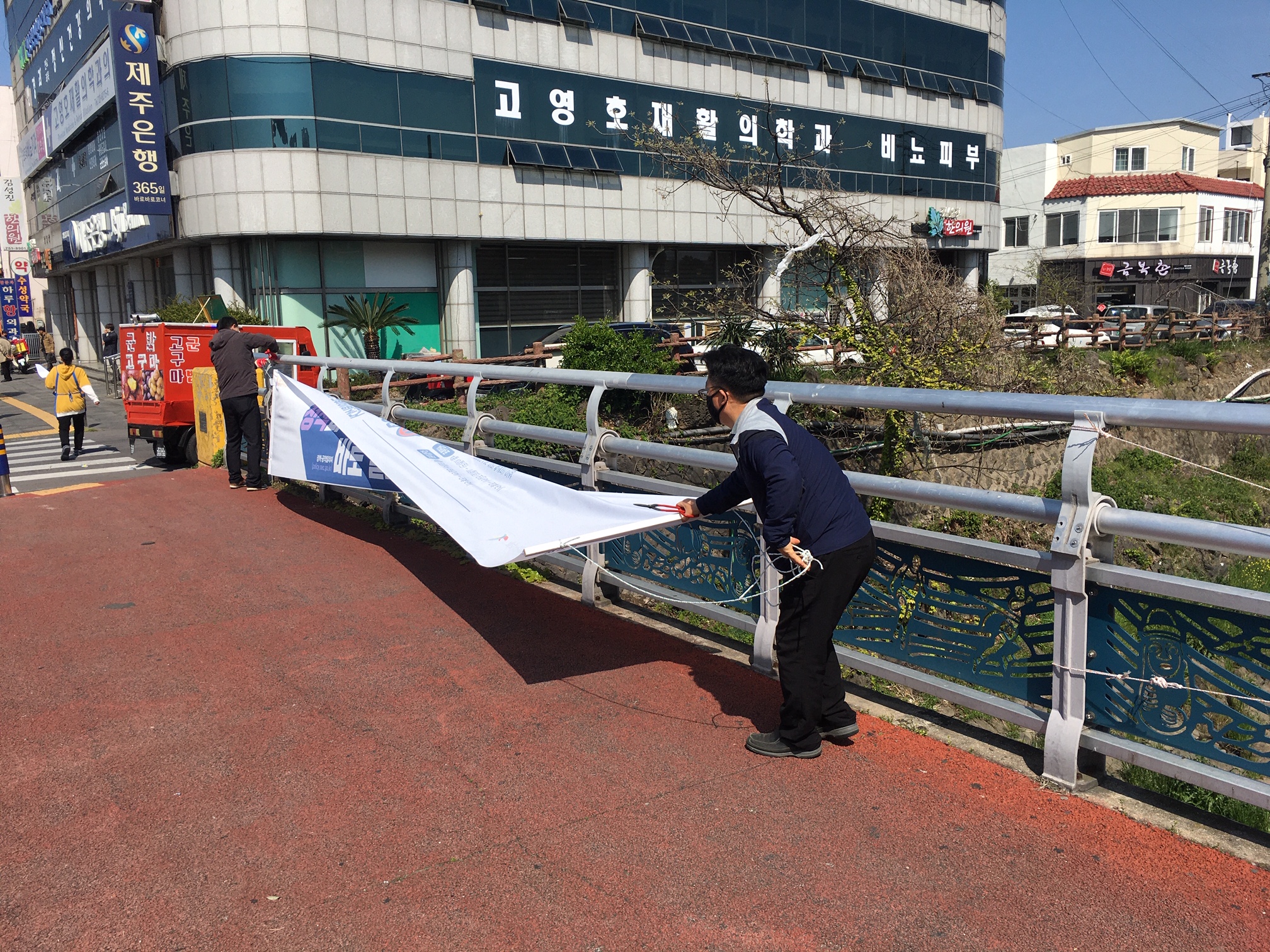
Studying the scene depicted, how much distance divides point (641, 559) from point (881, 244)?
38.6ft

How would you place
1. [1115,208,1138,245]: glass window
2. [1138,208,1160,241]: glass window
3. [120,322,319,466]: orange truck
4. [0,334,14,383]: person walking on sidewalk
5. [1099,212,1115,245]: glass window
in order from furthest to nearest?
[1099,212,1115,245]: glass window → [1115,208,1138,245]: glass window → [1138,208,1160,241]: glass window → [0,334,14,383]: person walking on sidewalk → [120,322,319,466]: orange truck

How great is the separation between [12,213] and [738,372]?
64286mm

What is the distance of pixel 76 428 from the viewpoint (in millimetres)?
17516

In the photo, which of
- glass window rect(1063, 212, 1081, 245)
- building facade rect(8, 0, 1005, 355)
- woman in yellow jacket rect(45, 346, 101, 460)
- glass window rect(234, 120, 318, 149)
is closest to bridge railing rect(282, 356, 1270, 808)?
woman in yellow jacket rect(45, 346, 101, 460)

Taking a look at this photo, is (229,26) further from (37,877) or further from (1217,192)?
(1217,192)

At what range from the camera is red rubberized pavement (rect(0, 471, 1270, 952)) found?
3094mm

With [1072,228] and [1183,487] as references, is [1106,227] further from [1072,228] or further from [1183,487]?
[1183,487]

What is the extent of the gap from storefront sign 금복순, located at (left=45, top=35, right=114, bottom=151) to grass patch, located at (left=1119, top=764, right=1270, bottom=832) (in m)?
29.6

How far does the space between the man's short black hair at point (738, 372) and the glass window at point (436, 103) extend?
992 inches

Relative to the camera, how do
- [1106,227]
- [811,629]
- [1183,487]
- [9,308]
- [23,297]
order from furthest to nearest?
[1106,227]
[23,297]
[9,308]
[1183,487]
[811,629]

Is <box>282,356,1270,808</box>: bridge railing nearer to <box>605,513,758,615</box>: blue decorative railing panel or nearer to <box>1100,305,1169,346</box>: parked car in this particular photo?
<box>605,513,758,615</box>: blue decorative railing panel

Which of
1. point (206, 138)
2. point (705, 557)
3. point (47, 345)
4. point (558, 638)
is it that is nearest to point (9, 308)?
point (47, 345)

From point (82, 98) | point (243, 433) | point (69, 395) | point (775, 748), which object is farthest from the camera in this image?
point (82, 98)

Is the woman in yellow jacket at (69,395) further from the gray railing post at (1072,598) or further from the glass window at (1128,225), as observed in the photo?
the glass window at (1128,225)
